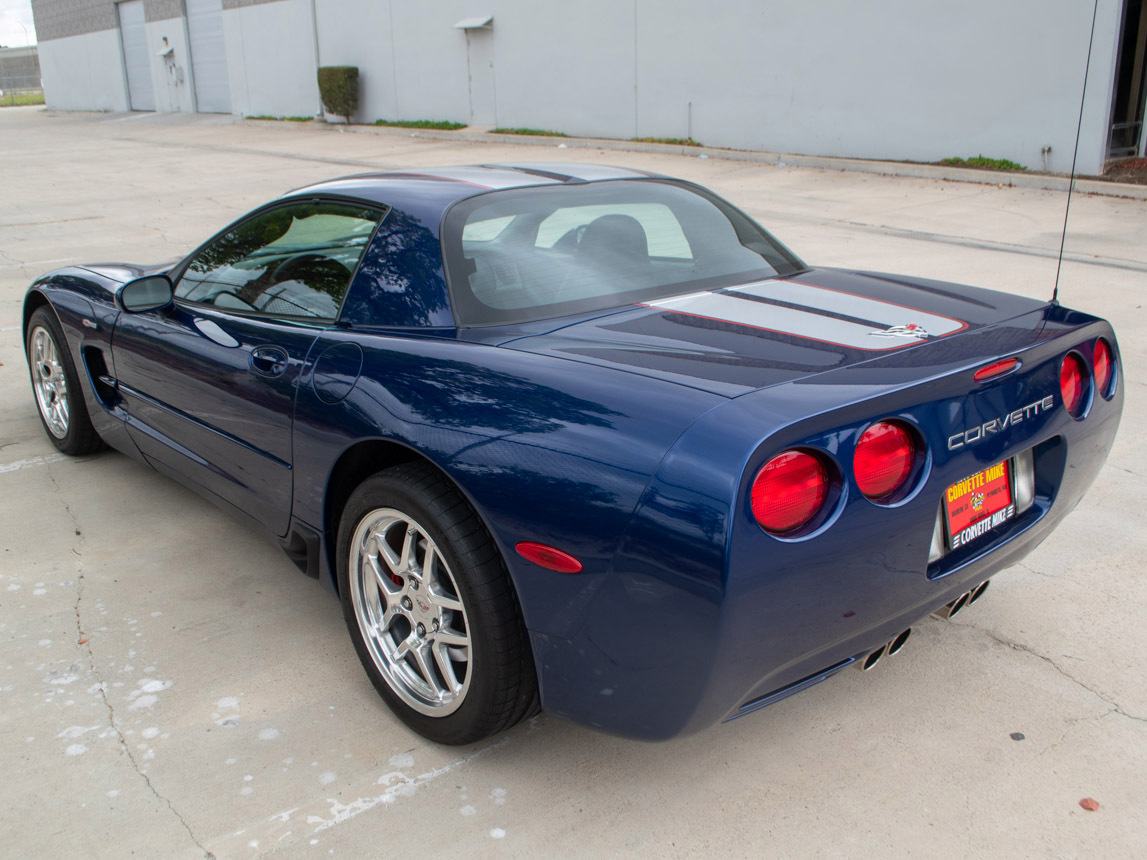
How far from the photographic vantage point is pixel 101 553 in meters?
3.73

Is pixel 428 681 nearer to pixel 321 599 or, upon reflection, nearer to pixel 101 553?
pixel 321 599

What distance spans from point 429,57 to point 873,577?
77.6 ft

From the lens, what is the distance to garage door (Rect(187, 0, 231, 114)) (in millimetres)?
31438

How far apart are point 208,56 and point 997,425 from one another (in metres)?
34.9

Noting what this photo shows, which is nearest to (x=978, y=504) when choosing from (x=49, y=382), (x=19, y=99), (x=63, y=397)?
(x=63, y=397)

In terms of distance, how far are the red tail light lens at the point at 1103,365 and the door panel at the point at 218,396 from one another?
2.22 m

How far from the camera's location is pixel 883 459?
2.12m

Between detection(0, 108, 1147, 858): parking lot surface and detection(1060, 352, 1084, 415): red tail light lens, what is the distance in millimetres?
807

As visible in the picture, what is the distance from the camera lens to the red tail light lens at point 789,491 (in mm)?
1945

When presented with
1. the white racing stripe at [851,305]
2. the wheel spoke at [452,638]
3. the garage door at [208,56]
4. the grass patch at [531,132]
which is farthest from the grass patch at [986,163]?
the garage door at [208,56]

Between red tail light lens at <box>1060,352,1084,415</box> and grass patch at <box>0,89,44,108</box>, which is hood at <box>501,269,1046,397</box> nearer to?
red tail light lens at <box>1060,352,1084,415</box>

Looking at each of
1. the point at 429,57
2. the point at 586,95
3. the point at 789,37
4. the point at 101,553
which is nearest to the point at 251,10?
the point at 429,57

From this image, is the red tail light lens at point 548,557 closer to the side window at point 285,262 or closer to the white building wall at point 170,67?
the side window at point 285,262

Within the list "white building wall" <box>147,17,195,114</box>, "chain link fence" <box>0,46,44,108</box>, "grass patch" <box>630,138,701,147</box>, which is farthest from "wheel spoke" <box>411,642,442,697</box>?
"chain link fence" <box>0,46,44,108</box>
